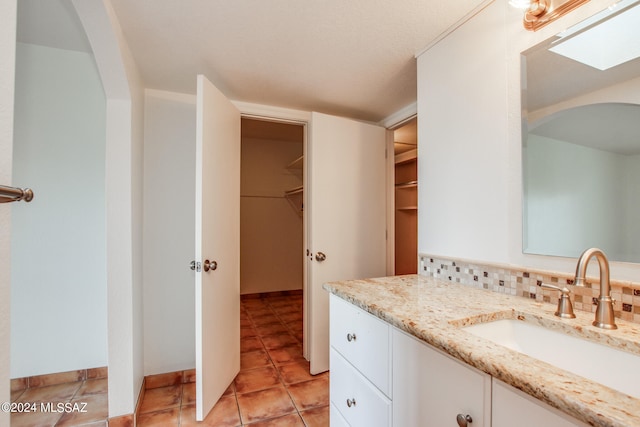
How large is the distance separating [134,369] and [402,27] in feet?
7.68

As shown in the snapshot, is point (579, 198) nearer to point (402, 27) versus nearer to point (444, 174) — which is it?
point (444, 174)

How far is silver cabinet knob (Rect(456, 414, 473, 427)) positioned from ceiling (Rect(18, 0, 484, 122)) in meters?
1.49

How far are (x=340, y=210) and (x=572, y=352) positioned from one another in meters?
1.62

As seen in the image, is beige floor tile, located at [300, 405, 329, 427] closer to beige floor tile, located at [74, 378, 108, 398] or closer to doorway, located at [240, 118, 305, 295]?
beige floor tile, located at [74, 378, 108, 398]

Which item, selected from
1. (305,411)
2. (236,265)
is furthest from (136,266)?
(305,411)

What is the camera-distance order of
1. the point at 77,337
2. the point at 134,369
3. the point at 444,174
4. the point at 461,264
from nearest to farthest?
1. the point at 461,264
2. the point at 444,174
3. the point at 134,369
4. the point at 77,337

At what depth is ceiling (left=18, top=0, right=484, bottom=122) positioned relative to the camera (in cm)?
124

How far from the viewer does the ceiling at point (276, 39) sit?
4.08 feet

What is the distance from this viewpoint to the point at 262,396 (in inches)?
72.2

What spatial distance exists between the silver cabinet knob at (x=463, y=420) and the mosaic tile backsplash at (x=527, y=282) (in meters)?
0.53

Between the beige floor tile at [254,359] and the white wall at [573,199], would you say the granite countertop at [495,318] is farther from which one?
the beige floor tile at [254,359]

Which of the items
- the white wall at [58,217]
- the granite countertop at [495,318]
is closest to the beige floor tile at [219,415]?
the white wall at [58,217]

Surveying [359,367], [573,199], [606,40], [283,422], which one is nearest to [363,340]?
[359,367]

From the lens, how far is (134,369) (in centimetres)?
160
